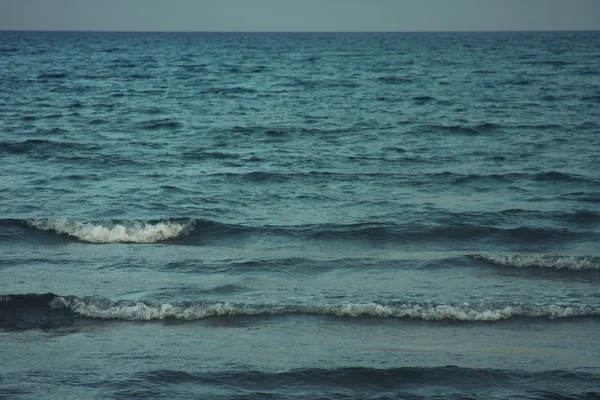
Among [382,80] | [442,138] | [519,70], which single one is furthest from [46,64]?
[442,138]

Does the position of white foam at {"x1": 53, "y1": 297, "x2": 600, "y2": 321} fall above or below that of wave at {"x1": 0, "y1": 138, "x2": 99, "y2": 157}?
below

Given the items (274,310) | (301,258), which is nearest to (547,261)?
(301,258)

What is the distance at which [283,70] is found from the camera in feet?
202

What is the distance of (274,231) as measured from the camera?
1534 cm

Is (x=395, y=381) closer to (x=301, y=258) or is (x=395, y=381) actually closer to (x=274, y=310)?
(x=274, y=310)

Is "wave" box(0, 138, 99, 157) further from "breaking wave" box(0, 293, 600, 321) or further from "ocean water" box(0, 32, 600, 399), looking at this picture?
"breaking wave" box(0, 293, 600, 321)

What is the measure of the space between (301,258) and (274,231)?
1.67 metres

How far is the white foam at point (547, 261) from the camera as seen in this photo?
13.1m

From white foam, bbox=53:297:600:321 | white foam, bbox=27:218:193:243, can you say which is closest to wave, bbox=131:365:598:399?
white foam, bbox=53:297:600:321

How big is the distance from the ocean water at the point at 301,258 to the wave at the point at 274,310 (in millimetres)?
33

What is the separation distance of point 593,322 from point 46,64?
59.3 meters

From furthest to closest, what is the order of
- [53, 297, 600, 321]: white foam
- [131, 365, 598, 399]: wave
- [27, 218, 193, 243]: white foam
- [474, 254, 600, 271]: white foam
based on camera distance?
[27, 218, 193, 243]: white foam → [474, 254, 600, 271]: white foam → [53, 297, 600, 321]: white foam → [131, 365, 598, 399]: wave

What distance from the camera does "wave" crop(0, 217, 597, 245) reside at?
15023mm

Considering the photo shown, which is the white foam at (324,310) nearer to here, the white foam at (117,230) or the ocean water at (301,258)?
the ocean water at (301,258)
